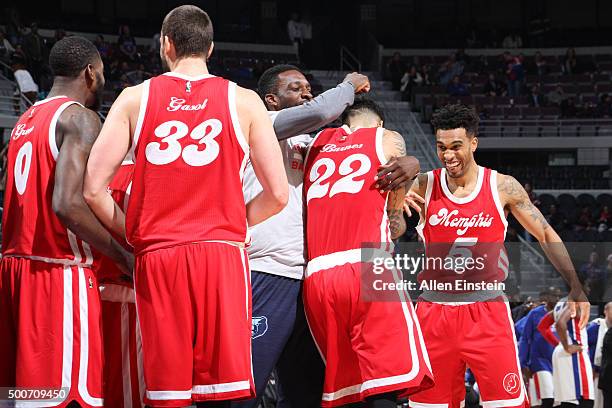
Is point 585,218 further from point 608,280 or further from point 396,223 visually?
point 396,223

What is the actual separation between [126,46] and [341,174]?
60.2 ft

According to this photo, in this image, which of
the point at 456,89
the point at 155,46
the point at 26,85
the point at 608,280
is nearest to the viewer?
the point at 608,280

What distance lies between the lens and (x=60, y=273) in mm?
4082

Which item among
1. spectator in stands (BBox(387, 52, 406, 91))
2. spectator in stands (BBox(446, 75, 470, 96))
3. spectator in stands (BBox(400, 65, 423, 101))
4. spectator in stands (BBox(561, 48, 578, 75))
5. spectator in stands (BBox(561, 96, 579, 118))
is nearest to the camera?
spectator in stands (BBox(561, 96, 579, 118))

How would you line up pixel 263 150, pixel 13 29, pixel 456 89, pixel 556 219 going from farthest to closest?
pixel 456 89
pixel 13 29
pixel 556 219
pixel 263 150

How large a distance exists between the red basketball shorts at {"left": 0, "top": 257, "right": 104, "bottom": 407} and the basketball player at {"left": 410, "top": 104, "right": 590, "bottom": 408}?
2.30 m

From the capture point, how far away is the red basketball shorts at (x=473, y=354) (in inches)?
215

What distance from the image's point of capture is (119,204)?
4598 millimetres

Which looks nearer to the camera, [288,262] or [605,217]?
[288,262]

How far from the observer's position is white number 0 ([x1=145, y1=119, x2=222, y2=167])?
372 centimetres

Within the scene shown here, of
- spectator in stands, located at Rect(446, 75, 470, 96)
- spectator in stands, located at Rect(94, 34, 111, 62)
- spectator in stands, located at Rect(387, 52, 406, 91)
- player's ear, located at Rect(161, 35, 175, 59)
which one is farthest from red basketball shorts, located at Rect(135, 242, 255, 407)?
spectator in stands, located at Rect(387, 52, 406, 91)

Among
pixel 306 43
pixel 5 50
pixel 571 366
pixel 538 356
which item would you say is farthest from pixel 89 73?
pixel 306 43

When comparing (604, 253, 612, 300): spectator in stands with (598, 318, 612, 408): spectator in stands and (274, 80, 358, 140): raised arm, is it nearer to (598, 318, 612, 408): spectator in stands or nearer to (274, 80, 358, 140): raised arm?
(598, 318, 612, 408): spectator in stands

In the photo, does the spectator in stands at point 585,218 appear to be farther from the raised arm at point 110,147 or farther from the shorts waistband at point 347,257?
the raised arm at point 110,147
